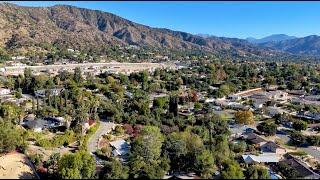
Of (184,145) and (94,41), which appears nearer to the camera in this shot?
(184,145)

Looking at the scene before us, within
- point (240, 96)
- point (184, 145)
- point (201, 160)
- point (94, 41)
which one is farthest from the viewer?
point (94, 41)

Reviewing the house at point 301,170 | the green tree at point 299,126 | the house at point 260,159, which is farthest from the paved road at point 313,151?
the green tree at point 299,126

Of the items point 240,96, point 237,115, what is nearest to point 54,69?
point 240,96

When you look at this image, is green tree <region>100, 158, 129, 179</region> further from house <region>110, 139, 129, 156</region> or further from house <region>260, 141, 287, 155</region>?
house <region>260, 141, 287, 155</region>

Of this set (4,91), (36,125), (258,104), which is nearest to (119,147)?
(36,125)

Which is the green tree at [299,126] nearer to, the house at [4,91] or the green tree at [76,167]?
the green tree at [76,167]

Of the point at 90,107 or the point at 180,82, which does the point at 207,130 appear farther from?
the point at 180,82

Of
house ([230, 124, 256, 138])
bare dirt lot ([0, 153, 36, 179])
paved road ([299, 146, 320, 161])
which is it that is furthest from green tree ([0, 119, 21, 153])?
paved road ([299, 146, 320, 161])
